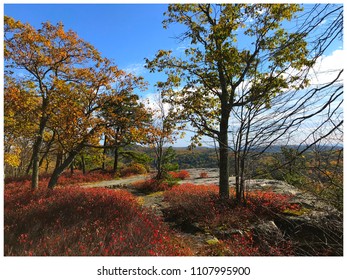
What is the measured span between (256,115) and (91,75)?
23.7ft

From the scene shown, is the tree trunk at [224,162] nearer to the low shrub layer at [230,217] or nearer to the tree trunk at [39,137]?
the low shrub layer at [230,217]

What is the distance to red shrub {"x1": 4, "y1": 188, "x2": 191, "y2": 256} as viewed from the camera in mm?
3996

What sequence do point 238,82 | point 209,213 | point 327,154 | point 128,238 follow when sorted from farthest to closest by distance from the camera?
point 238,82
point 209,213
point 128,238
point 327,154

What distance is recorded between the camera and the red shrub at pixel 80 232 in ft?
13.1

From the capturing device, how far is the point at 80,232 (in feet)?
15.2

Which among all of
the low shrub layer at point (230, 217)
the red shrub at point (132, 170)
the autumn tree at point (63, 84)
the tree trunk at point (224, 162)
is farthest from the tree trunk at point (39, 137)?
the red shrub at point (132, 170)

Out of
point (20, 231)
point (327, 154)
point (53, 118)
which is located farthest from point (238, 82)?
point (20, 231)

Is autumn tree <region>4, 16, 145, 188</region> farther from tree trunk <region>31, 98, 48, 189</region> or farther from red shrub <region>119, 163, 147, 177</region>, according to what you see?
red shrub <region>119, 163, 147, 177</region>

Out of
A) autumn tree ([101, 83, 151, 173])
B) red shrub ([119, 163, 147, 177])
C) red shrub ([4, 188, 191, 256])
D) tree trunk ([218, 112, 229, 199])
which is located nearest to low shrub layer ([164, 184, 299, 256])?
tree trunk ([218, 112, 229, 199])

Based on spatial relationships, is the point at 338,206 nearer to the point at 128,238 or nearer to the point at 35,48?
the point at 128,238

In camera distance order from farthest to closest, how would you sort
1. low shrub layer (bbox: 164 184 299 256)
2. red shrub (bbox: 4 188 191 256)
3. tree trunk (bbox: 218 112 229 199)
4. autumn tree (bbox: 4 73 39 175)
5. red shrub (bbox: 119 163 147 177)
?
1. red shrub (bbox: 119 163 147 177)
2. tree trunk (bbox: 218 112 229 199)
3. autumn tree (bbox: 4 73 39 175)
4. low shrub layer (bbox: 164 184 299 256)
5. red shrub (bbox: 4 188 191 256)

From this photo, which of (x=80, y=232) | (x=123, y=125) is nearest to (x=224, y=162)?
(x=123, y=125)

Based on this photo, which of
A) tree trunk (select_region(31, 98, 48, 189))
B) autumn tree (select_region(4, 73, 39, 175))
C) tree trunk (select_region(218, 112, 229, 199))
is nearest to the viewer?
autumn tree (select_region(4, 73, 39, 175))

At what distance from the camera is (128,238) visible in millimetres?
4582
